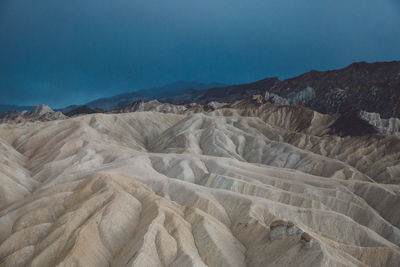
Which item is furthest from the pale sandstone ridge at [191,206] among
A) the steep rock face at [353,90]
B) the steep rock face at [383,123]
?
the steep rock face at [353,90]

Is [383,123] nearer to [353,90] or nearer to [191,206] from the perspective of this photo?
[353,90]

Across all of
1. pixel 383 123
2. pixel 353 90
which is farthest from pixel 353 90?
pixel 383 123

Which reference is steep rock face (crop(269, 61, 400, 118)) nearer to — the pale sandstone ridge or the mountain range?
the mountain range

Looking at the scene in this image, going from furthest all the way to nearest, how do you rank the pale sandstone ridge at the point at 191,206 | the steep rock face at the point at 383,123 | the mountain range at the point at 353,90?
the mountain range at the point at 353,90, the steep rock face at the point at 383,123, the pale sandstone ridge at the point at 191,206

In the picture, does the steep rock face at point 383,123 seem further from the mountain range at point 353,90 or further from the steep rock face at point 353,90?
the mountain range at point 353,90

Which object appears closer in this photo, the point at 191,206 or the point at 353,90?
the point at 191,206
